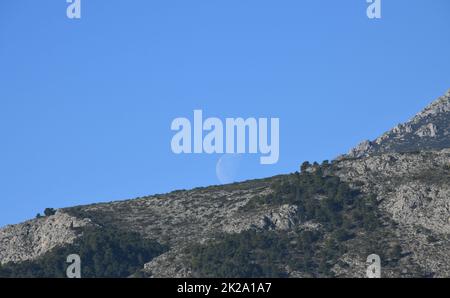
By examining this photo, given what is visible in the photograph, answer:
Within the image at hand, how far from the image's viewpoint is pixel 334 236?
195000 mm

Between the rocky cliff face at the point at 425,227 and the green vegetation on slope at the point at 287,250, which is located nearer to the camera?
the rocky cliff face at the point at 425,227

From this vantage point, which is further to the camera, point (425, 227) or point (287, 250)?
point (425, 227)

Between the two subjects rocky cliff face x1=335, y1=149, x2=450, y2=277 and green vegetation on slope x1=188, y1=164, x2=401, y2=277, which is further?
green vegetation on slope x1=188, y1=164, x2=401, y2=277

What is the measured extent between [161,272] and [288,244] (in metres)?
20.1

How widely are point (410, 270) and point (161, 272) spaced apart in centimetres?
3870

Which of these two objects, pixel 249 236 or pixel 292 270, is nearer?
pixel 292 270

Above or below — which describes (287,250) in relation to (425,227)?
below
